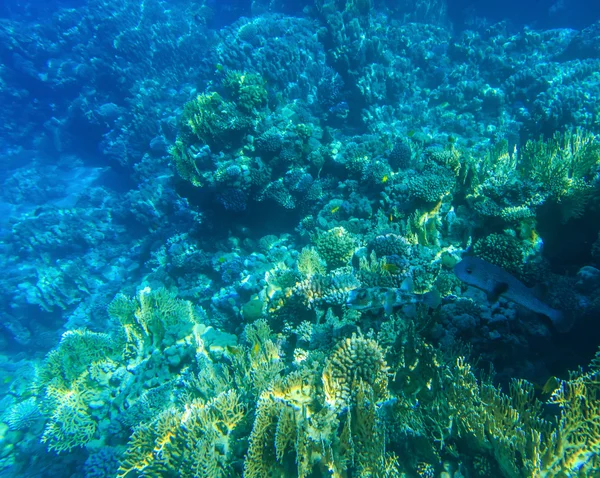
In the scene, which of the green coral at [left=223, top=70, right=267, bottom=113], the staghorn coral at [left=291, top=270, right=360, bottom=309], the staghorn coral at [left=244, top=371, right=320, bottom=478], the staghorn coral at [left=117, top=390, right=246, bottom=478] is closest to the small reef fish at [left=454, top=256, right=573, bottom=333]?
the staghorn coral at [left=291, top=270, right=360, bottom=309]

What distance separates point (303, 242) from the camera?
291 inches

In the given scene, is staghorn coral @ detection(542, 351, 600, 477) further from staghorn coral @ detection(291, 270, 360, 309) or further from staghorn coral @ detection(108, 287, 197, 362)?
staghorn coral @ detection(108, 287, 197, 362)

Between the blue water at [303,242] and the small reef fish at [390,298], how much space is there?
0.03 metres

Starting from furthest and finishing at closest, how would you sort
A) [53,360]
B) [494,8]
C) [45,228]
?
[494,8], [45,228], [53,360]

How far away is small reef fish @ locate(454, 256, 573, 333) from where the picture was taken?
306 centimetres

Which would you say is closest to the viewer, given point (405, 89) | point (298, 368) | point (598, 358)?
point (598, 358)

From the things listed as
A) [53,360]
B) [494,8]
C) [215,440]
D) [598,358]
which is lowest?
[53,360]

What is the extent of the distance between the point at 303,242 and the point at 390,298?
4.21 m

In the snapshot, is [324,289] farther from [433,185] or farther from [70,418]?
[70,418]

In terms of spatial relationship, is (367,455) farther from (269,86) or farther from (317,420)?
(269,86)

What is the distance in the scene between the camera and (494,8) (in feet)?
59.2

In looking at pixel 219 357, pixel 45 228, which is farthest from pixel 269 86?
pixel 45 228

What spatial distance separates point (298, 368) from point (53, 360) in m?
5.13

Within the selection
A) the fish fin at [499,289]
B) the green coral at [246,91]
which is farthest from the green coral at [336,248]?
the green coral at [246,91]
